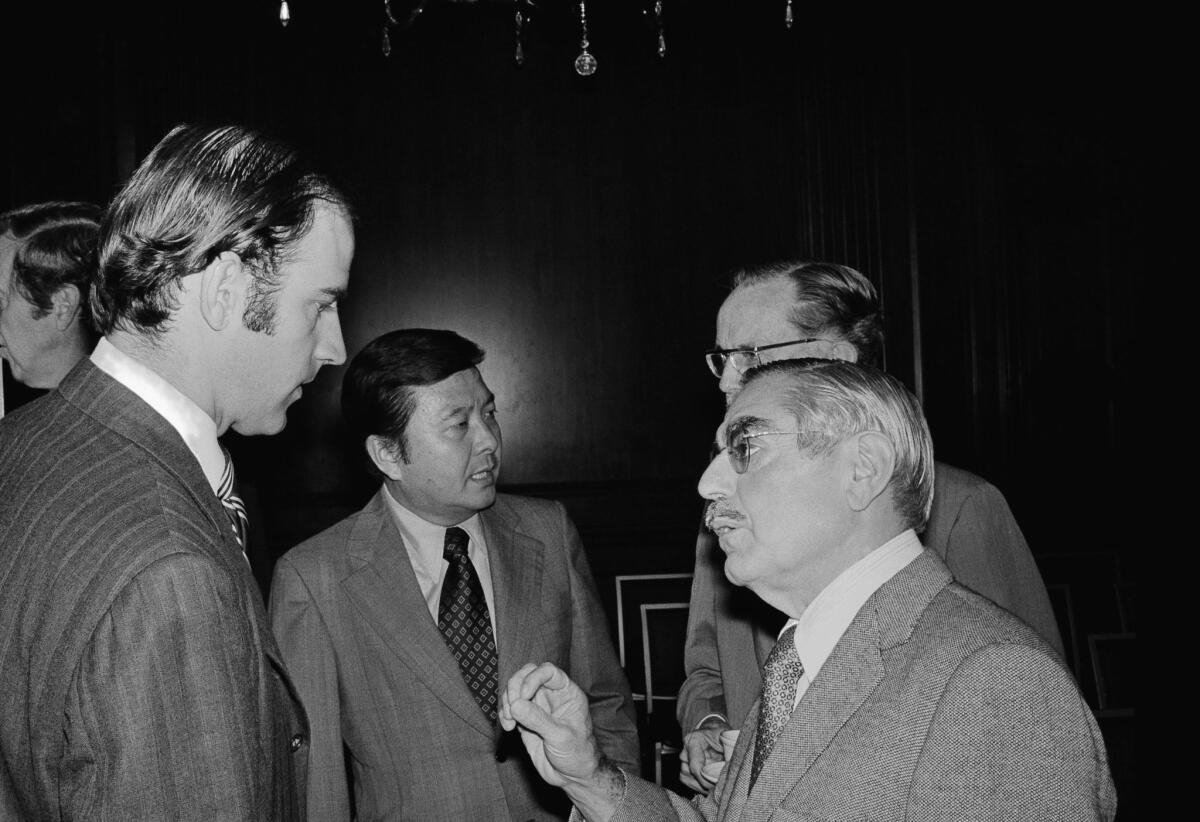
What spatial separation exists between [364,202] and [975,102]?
131 inches

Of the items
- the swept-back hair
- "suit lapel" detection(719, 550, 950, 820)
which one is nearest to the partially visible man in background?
the swept-back hair

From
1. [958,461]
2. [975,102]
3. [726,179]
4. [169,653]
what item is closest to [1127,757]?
[169,653]

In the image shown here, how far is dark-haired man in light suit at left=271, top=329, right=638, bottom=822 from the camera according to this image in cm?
250

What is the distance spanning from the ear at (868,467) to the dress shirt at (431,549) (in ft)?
4.65

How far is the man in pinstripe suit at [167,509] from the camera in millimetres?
1077

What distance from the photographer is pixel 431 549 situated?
2832 mm

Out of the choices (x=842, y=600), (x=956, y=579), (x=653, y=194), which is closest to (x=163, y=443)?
(x=842, y=600)

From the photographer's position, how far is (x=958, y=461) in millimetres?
5766

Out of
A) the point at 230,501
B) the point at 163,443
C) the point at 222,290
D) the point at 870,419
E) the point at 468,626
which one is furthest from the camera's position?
the point at 468,626

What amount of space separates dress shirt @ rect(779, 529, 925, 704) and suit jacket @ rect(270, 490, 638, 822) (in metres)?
1.20

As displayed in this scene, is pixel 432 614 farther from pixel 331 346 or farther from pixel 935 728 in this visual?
pixel 935 728

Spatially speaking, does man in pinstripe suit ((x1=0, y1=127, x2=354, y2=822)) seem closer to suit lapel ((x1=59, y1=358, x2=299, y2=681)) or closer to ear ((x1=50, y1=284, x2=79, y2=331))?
suit lapel ((x1=59, y1=358, x2=299, y2=681))

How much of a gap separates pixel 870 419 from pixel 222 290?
3.05 feet

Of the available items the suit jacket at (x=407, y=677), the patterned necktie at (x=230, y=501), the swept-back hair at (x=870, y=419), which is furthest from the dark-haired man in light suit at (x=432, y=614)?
the swept-back hair at (x=870, y=419)
